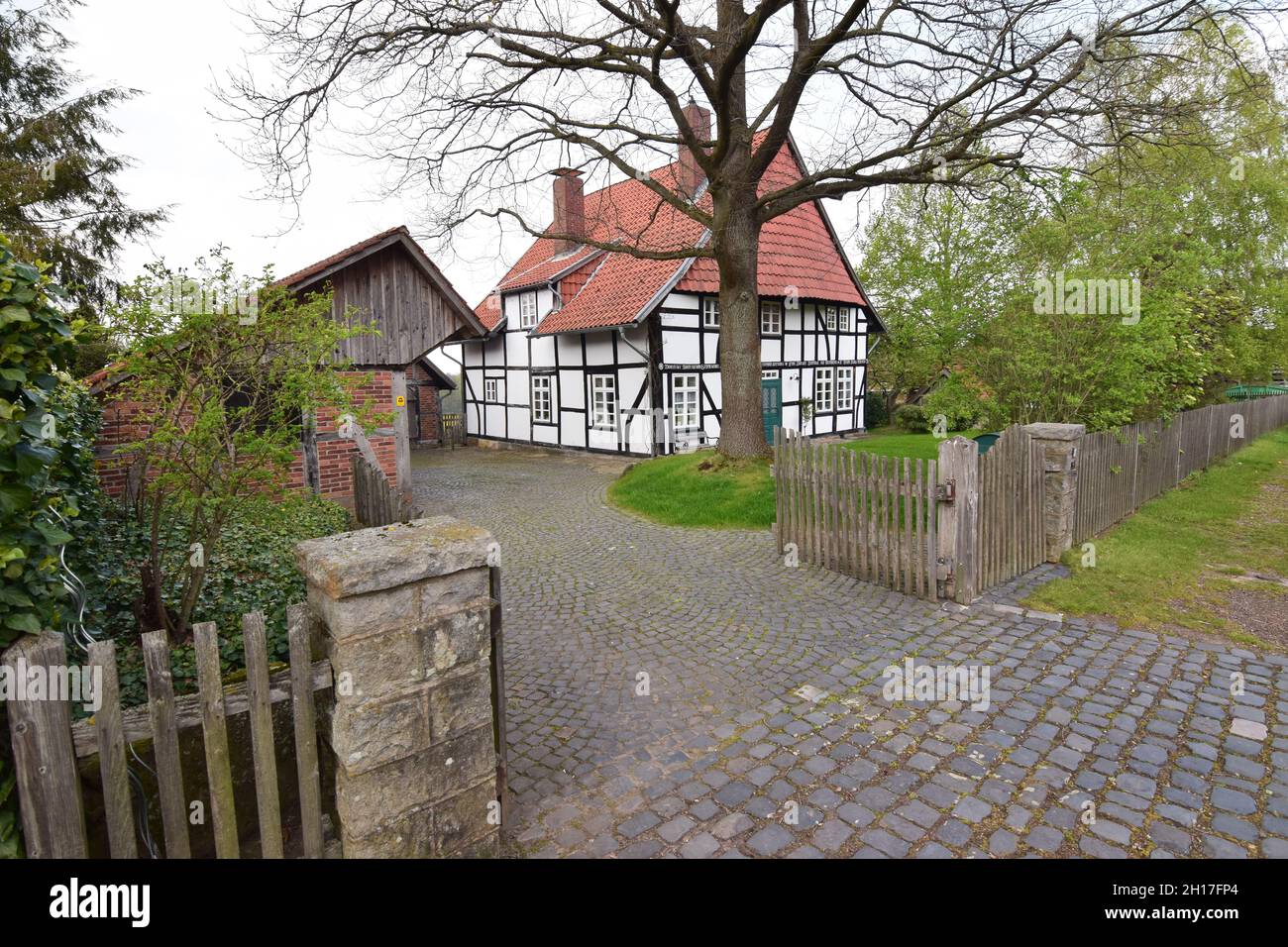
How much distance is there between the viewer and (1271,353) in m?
20.7

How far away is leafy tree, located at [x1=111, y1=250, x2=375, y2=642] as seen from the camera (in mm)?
3732

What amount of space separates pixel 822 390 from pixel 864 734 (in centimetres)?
1905

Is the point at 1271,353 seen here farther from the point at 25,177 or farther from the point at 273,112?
the point at 25,177

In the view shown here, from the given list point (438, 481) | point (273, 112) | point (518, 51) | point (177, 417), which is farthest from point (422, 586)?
point (438, 481)

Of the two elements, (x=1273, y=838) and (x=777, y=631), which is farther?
(x=777, y=631)

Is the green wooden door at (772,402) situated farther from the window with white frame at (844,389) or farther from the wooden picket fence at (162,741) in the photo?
the wooden picket fence at (162,741)

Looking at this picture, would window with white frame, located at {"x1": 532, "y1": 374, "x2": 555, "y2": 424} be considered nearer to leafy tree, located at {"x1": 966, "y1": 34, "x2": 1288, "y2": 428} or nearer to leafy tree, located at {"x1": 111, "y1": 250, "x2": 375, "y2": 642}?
leafy tree, located at {"x1": 966, "y1": 34, "x2": 1288, "y2": 428}

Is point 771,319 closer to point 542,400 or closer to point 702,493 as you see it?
point 542,400

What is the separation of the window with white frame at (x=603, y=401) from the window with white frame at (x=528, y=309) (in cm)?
359

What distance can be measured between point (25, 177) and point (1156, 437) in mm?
19668

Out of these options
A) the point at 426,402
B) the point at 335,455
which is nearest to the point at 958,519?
the point at 335,455

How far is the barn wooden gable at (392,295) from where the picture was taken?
34.6ft

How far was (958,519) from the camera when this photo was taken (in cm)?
611

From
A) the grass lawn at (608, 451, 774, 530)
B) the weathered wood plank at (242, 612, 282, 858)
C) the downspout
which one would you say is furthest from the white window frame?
the weathered wood plank at (242, 612, 282, 858)
